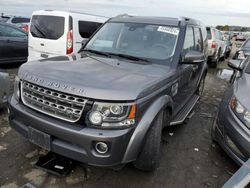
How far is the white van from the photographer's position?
627cm

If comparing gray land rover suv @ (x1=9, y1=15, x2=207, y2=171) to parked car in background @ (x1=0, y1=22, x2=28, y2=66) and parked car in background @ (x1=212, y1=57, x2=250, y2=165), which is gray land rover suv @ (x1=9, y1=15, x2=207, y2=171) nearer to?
parked car in background @ (x1=212, y1=57, x2=250, y2=165)

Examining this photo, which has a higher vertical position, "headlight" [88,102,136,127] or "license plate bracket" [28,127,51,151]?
"headlight" [88,102,136,127]

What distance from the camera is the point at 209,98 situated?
6.58 m

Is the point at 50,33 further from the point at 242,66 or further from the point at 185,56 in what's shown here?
the point at 242,66

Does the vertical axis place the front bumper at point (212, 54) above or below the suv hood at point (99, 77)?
below

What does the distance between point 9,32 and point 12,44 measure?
1.42 feet

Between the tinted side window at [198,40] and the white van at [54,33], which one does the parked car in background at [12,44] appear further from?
the tinted side window at [198,40]

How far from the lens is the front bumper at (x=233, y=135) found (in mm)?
2814

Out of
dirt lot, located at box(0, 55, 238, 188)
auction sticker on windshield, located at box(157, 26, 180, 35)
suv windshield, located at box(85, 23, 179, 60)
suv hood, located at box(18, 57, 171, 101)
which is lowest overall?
dirt lot, located at box(0, 55, 238, 188)

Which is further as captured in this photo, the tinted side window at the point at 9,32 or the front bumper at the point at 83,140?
the tinted side window at the point at 9,32

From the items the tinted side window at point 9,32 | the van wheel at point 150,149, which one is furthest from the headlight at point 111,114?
the tinted side window at point 9,32

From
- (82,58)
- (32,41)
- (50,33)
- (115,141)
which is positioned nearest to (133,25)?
(82,58)

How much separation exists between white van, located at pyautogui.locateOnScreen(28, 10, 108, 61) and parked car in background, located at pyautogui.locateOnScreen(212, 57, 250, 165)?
13.8ft

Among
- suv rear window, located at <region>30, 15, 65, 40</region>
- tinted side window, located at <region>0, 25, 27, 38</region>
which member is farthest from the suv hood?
tinted side window, located at <region>0, 25, 27, 38</region>
